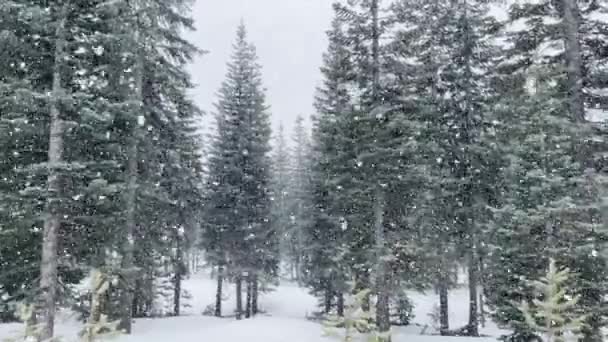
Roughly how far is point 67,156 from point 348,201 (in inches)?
429

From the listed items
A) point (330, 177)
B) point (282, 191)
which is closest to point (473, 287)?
point (330, 177)

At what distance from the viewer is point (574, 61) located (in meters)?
14.7

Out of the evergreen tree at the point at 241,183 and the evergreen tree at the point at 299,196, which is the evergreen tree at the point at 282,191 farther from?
the evergreen tree at the point at 241,183

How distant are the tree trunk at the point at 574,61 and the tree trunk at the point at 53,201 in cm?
1389

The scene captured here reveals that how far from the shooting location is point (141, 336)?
67.2ft

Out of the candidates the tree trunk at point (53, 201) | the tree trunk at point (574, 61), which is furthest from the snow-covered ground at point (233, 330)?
the tree trunk at point (574, 61)

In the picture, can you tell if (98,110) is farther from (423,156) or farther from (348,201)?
(423,156)

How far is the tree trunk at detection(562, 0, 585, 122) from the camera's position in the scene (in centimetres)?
1462

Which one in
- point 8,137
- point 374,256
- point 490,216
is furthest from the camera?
point 490,216

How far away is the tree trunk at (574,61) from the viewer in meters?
14.6

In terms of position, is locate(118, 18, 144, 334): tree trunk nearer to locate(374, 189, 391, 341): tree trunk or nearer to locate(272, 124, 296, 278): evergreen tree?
locate(374, 189, 391, 341): tree trunk

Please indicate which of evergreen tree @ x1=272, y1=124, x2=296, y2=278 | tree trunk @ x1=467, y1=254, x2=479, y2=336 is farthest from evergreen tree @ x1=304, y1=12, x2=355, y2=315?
evergreen tree @ x1=272, y1=124, x2=296, y2=278

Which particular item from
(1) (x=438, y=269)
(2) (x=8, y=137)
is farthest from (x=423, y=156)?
(2) (x=8, y=137)

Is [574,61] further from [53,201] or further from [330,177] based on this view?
[53,201]
